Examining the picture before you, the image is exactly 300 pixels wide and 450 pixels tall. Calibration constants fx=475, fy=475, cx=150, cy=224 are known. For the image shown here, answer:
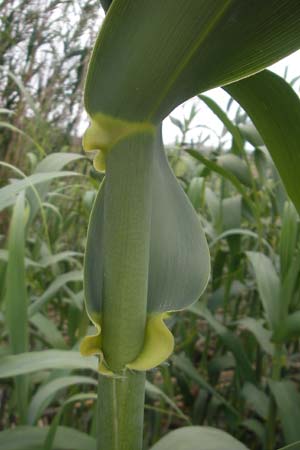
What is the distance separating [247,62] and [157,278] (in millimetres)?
116

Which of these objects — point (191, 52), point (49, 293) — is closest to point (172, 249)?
point (191, 52)

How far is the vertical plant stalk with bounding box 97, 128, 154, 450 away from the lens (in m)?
0.21

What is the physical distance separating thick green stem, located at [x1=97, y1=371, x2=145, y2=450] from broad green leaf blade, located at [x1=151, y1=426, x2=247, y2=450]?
12cm

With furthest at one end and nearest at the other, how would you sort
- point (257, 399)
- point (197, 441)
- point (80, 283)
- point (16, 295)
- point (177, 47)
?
point (80, 283) → point (257, 399) → point (16, 295) → point (197, 441) → point (177, 47)

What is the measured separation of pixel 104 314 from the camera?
0.75ft

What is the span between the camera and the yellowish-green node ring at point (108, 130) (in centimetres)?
21

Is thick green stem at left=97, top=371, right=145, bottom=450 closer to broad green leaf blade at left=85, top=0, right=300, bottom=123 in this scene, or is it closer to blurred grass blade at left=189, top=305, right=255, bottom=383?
broad green leaf blade at left=85, top=0, right=300, bottom=123

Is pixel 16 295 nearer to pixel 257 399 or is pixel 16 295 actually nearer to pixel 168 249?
pixel 168 249

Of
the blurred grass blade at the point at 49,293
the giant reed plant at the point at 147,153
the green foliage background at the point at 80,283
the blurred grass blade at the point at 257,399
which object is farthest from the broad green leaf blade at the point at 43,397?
the blurred grass blade at the point at 257,399

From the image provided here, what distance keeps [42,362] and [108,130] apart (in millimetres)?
289

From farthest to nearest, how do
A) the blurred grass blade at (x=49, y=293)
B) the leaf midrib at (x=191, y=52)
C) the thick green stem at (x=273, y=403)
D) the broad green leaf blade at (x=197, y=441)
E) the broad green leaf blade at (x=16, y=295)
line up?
the thick green stem at (x=273, y=403) → the blurred grass blade at (x=49, y=293) → the broad green leaf blade at (x=16, y=295) → the broad green leaf blade at (x=197, y=441) → the leaf midrib at (x=191, y=52)

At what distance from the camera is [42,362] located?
43 centimetres

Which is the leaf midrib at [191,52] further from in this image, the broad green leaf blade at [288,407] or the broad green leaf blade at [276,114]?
the broad green leaf blade at [288,407]

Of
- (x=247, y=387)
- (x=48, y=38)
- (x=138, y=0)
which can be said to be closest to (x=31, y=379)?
(x=247, y=387)
